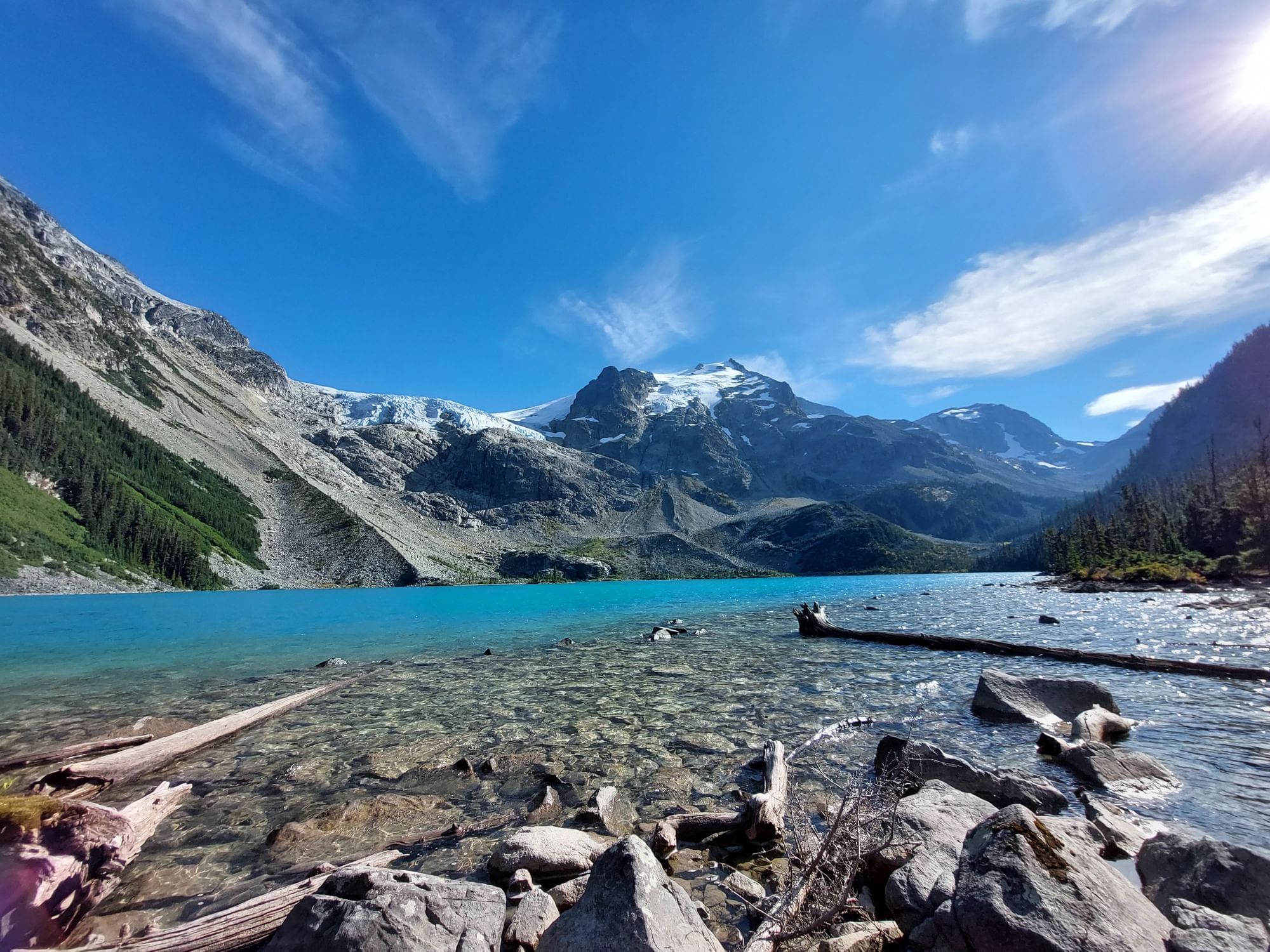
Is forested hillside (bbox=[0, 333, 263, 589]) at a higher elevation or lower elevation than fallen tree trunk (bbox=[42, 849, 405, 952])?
higher

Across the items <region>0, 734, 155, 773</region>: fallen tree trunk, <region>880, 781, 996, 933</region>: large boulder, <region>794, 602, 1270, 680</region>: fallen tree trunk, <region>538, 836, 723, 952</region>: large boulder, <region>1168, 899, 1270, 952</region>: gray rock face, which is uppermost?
<region>538, 836, 723, 952</region>: large boulder

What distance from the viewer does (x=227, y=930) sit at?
566 cm

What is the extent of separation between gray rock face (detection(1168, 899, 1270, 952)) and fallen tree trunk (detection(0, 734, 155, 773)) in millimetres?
17996

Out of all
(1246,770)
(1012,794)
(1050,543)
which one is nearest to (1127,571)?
(1050,543)

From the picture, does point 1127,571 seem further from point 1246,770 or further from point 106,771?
point 106,771

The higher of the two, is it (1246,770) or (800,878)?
(800,878)

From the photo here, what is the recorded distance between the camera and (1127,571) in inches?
3182

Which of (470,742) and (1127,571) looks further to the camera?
(1127,571)

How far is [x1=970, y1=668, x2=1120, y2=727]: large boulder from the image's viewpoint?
14852 mm

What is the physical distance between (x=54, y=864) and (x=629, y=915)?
22.6 ft

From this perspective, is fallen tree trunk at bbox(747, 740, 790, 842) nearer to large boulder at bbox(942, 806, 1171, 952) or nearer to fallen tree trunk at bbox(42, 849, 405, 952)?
large boulder at bbox(942, 806, 1171, 952)

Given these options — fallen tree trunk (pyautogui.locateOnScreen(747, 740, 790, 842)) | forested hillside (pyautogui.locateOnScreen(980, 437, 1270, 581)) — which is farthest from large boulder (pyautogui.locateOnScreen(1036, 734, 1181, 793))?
forested hillside (pyautogui.locateOnScreen(980, 437, 1270, 581))

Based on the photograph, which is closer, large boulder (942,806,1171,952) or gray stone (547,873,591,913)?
large boulder (942,806,1171,952)

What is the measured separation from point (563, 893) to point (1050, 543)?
186136mm
